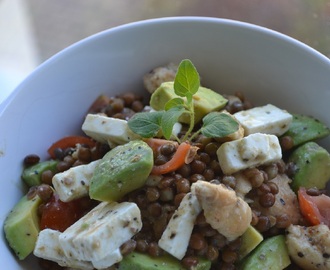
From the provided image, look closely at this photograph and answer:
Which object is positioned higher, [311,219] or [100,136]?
[100,136]

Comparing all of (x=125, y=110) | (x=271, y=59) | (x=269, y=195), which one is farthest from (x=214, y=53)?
(x=269, y=195)

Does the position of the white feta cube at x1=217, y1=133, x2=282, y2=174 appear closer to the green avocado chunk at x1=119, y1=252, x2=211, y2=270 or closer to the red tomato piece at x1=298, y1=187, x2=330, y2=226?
the red tomato piece at x1=298, y1=187, x2=330, y2=226

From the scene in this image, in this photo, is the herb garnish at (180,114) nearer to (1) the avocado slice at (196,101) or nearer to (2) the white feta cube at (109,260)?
(1) the avocado slice at (196,101)

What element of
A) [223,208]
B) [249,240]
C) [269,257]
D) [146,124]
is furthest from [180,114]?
[269,257]

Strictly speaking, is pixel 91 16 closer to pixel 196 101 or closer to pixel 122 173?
pixel 196 101

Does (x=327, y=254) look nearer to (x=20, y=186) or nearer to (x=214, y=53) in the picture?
(x=214, y=53)

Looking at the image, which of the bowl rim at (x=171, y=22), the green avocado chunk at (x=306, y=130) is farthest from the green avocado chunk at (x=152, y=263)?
the bowl rim at (x=171, y=22)

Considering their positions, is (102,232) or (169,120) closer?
(102,232)

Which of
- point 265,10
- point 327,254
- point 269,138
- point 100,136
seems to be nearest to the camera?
point 327,254
